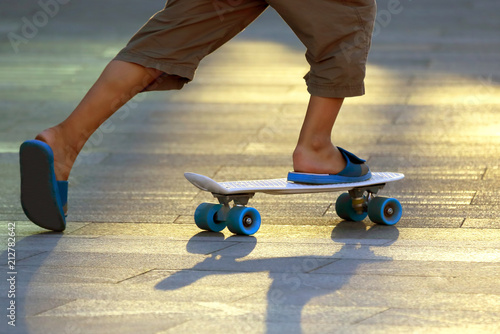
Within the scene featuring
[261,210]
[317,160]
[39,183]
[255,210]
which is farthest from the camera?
[261,210]

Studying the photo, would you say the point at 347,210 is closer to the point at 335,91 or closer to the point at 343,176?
the point at 343,176

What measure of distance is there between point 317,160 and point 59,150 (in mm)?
917

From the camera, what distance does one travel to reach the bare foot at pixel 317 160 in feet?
11.0

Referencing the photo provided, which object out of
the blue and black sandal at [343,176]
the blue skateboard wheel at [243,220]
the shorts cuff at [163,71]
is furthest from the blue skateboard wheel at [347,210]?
the shorts cuff at [163,71]

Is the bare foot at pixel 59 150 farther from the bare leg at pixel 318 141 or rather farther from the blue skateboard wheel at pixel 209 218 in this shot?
the bare leg at pixel 318 141

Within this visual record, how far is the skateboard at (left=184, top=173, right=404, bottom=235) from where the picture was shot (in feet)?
10.5

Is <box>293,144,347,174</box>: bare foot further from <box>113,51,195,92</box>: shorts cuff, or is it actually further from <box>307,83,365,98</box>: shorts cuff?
<box>113,51,195,92</box>: shorts cuff

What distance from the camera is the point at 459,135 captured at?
501cm

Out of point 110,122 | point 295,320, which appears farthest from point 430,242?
point 110,122

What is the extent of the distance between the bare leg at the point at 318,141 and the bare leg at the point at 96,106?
1.85 feet

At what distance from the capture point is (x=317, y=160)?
3.36 metres

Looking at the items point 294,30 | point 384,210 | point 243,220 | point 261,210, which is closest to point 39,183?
point 243,220

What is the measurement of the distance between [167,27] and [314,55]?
526 mm

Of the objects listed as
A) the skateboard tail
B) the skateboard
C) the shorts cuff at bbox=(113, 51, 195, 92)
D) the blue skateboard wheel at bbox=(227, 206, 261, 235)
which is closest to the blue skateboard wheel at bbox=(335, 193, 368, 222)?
the skateboard
